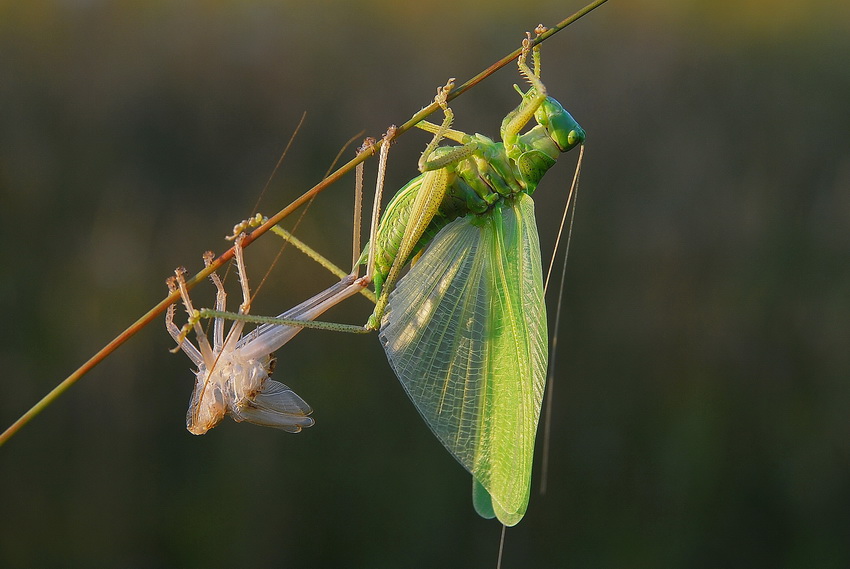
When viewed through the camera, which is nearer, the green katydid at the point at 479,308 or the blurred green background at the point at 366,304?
the green katydid at the point at 479,308

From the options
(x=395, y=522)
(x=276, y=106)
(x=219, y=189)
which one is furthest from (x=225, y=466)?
(x=276, y=106)

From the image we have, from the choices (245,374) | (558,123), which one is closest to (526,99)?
(558,123)

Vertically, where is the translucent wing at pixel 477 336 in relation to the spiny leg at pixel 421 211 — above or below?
below

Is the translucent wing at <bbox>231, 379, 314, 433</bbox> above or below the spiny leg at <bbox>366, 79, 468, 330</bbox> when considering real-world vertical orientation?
below

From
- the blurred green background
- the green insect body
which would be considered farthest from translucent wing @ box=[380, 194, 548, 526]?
the blurred green background

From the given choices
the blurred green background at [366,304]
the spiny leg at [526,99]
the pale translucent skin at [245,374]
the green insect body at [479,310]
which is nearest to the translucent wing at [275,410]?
the pale translucent skin at [245,374]

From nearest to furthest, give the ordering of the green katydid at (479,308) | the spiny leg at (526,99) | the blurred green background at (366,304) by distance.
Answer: the spiny leg at (526,99) → the green katydid at (479,308) → the blurred green background at (366,304)

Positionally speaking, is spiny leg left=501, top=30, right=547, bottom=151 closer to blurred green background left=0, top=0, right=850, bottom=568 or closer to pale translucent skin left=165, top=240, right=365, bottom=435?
pale translucent skin left=165, top=240, right=365, bottom=435

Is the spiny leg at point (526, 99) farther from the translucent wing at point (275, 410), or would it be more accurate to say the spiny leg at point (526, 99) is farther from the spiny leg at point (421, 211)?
the translucent wing at point (275, 410)
